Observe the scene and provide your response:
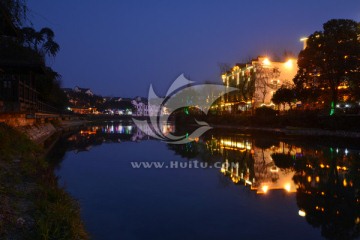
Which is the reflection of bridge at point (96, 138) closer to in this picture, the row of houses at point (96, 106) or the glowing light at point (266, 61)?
the glowing light at point (266, 61)

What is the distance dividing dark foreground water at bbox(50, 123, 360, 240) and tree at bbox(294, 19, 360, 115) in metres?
17.7

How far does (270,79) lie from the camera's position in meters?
53.8

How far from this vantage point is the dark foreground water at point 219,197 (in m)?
6.79

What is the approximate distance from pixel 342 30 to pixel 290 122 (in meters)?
10.9

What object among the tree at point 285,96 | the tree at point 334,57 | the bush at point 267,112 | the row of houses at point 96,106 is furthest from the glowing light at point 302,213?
the row of houses at point 96,106

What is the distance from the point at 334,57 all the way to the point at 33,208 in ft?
106

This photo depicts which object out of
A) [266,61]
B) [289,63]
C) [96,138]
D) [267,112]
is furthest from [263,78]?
[96,138]

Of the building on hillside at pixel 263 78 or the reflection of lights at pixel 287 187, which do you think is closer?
the reflection of lights at pixel 287 187

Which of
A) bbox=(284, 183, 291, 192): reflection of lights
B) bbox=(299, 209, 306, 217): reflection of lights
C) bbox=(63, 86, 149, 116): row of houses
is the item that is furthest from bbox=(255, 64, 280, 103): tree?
bbox=(63, 86, 149, 116): row of houses

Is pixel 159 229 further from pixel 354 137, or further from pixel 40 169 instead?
pixel 354 137

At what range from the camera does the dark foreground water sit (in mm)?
6785

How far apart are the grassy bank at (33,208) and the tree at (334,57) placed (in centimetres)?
3007

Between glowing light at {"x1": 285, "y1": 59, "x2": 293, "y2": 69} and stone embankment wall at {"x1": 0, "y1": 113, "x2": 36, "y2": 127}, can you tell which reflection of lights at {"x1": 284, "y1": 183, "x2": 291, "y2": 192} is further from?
glowing light at {"x1": 285, "y1": 59, "x2": 293, "y2": 69}

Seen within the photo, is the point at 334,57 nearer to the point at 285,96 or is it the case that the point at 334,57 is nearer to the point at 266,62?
the point at 285,96
